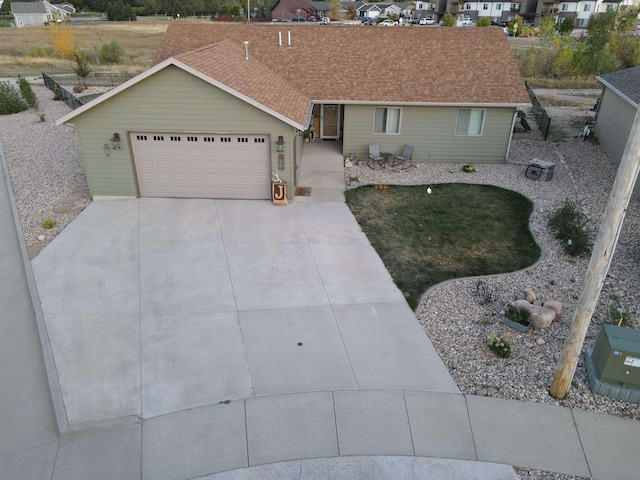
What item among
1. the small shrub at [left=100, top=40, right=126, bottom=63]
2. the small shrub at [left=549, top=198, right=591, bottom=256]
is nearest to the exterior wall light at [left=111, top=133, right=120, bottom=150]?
the small shrub at [left=549, top=198, right=591, bottom=256]

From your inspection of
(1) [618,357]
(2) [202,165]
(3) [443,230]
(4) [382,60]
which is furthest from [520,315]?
(4) [382,60]

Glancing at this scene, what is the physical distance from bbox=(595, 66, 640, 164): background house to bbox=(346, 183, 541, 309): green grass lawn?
6.12 meters

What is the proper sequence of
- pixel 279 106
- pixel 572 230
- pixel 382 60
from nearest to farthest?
pixel 572 230 < pixel 279 106 < pixel 382 60

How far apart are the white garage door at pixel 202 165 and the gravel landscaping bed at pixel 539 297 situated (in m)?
4.27

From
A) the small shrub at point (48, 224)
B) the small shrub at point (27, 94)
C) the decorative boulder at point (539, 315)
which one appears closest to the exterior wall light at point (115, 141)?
the small shrub at point (48, 224)

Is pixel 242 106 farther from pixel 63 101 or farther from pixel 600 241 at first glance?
pixel 63 101

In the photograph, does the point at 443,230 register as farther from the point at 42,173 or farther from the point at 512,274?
the point at 42,173

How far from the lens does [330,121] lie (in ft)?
68.5

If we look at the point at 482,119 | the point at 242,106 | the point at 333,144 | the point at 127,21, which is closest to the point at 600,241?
the point at 242,106

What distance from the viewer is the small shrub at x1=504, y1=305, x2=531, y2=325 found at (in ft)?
30.3

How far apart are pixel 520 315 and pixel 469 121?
1095 cm

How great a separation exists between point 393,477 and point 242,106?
35.4 feet

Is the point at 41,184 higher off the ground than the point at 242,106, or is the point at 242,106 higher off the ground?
the point at 242,106

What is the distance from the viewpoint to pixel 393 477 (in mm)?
6488
